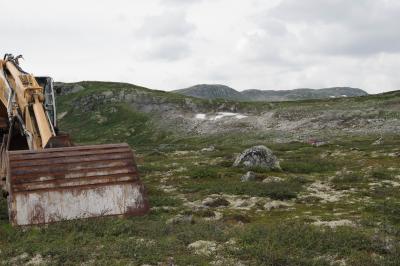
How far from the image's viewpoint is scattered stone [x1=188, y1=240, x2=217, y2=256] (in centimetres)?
1327

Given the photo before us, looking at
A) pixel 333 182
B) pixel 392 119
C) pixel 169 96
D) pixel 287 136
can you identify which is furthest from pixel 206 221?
pixel 169 96

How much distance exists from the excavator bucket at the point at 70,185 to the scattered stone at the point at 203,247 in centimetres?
454

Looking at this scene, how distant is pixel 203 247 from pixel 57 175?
21.7 feet

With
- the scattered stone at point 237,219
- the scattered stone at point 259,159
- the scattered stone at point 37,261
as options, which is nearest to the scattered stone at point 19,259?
the scattered stone at point 37,261

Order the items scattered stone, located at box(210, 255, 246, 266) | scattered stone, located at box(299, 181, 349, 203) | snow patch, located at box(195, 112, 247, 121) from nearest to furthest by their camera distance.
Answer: scattered stone, located at box(210, 255, 246, 266)
scattered stone, located at box(299, 181, 349, 203)
snow patch, located at box(195, 112, 247, 121)

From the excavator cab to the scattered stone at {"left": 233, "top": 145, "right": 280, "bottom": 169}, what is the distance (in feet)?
45.8

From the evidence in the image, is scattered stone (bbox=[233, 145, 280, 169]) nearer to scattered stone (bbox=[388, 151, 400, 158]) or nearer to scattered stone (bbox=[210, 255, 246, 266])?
scattered stone (bbox=[388, 151, 400, 158])

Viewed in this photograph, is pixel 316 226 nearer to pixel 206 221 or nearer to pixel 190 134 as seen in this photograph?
pixel 206 221

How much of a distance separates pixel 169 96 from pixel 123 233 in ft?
300

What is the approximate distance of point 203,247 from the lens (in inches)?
540

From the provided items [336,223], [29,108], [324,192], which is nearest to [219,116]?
[324,192]

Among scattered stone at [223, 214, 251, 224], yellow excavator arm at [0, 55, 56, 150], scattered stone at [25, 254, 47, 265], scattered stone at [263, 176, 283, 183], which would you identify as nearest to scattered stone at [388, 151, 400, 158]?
scattered stone at [263, 176, 283, 183]

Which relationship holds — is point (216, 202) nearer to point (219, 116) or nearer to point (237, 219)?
point (237, 219)

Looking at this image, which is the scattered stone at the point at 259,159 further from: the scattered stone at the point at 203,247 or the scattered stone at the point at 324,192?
the scattered stone at the point at 203,247
